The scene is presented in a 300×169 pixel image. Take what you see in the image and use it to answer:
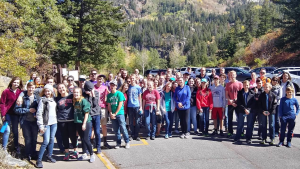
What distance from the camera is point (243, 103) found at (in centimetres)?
646

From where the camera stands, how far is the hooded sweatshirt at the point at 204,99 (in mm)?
7105

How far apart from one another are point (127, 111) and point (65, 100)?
6.52 feet

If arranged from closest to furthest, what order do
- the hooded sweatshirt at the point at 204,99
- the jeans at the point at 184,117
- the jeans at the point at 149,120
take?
1. the jeans at the point at 149,120
2. the jeans at the point at 184,117
3. the hooded sweatshirt at the point at 204,99

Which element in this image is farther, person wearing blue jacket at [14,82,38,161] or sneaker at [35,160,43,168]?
person wearing blue jacket at [14,82,38,161]

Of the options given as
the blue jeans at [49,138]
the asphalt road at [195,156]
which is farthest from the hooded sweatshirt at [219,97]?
the blue jeans at [49,138]

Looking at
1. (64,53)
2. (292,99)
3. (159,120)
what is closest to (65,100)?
(159,120)

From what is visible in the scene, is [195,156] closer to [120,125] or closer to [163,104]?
[163,104]

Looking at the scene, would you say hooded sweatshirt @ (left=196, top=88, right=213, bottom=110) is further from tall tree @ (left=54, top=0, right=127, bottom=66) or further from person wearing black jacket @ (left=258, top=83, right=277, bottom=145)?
tall tree @ (left=54, top=0, right=127, bottom=66)

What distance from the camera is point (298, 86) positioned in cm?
1428

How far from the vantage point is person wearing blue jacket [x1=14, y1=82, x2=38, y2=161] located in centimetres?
513

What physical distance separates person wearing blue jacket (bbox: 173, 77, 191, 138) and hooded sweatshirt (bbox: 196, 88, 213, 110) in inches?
15.9

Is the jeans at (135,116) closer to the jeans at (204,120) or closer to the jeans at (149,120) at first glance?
the jeans at (149,120)

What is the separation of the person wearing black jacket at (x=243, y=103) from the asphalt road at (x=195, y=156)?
534mm

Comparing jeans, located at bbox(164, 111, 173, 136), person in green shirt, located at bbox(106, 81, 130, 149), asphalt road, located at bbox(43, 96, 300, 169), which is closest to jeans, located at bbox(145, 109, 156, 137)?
asphalt road, located at bbox(43, 96, 300, 169)
